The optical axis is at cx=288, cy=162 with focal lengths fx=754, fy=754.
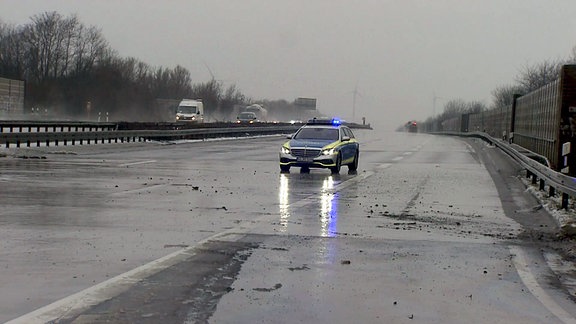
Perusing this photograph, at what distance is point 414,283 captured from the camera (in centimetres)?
789

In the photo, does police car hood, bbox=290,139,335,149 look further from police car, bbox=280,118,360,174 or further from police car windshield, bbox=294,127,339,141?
police car windshield, bbox=294,127,339,141

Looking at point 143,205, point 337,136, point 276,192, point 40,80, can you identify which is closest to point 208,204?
point 143,205

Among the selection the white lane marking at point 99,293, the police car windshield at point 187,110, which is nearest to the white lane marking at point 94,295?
the white lane marking at point 99,293

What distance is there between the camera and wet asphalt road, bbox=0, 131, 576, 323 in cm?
665

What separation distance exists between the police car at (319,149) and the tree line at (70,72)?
79.9 metres

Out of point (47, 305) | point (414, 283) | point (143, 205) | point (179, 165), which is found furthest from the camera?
point (179, 165)

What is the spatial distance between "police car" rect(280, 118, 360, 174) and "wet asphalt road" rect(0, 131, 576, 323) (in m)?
4.89

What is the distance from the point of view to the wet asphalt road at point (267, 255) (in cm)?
665

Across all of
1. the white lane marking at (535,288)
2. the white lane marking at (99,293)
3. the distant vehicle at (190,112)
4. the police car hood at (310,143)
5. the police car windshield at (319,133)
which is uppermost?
the distant vehicle at (190,112)

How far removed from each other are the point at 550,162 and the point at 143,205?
14780 millimetres

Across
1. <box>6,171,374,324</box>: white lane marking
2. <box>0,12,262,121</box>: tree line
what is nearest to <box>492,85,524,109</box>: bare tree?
<box>0,12,262,121</box>: tree line

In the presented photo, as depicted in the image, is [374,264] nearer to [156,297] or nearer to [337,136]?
[156,297]

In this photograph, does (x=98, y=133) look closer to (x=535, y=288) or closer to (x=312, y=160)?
(x=312, y=160)

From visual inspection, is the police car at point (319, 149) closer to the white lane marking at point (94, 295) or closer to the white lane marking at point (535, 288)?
the white lane marking at point (535, 288)
